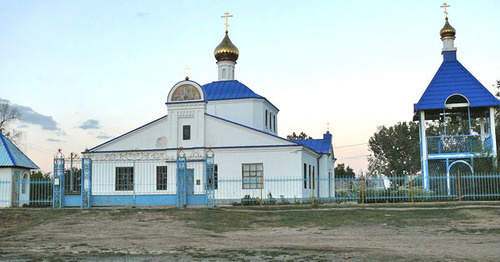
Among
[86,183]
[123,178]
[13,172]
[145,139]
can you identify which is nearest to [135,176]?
[123,178]

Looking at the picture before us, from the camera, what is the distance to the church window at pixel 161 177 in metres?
24.8

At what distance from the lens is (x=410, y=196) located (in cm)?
2120

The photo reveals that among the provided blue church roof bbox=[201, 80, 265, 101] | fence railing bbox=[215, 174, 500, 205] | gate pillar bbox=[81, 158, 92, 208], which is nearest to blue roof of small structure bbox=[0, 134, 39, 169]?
gate pillar bbox=[81, 158, 92, 208]

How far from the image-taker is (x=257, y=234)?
14352 mm

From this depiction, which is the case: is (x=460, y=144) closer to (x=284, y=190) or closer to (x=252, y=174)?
(x=284, y=190)

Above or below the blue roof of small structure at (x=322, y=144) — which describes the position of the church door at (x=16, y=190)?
below

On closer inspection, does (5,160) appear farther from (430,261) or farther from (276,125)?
(430,261)

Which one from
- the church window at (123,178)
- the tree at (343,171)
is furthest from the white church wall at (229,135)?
the tree at (343,171)

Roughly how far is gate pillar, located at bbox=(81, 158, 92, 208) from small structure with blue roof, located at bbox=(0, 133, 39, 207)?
339cm

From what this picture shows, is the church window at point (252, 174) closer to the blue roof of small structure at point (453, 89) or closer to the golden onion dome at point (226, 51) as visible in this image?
the blue roof of small structure at point (453, 89)

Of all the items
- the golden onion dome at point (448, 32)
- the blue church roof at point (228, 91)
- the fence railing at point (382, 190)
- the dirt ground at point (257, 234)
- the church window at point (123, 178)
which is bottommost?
the dirt ground at point (257, 234)

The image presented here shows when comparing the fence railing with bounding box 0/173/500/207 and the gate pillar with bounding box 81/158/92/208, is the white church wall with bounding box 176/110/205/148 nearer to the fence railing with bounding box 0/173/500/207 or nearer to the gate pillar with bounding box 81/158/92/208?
the fence railing with bounding box 0/173/500/207

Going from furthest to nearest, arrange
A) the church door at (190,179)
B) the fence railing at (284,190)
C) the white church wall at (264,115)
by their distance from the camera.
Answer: the white church wall at (264,115) → the church door at (190,179) → the fence railing at (284,190)

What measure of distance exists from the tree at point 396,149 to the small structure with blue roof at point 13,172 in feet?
142
